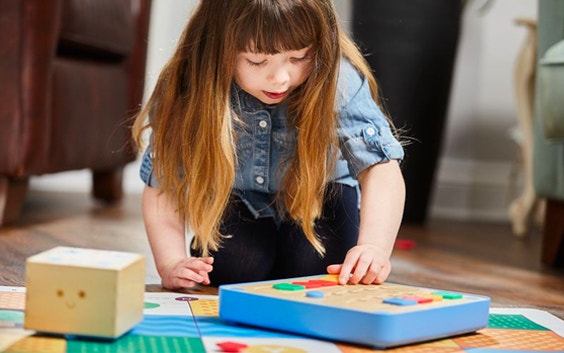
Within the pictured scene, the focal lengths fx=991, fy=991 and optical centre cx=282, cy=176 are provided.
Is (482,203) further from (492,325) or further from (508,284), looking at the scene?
(492,325)

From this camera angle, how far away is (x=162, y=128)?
1111 millimetres

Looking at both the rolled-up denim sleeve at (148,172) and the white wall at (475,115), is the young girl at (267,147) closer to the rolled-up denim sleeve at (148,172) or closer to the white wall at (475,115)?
the rolled-up denim sleeve at (148,172)

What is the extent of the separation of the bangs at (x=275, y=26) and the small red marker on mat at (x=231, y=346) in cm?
34

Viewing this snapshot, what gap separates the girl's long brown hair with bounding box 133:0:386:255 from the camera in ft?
3.41

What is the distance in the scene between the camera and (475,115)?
254 centimetres

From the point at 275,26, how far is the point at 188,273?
276 mm

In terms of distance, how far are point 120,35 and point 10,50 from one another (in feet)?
1.36

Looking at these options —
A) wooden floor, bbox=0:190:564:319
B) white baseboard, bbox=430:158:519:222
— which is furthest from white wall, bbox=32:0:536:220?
wooden floor, bbox=0:190:564:319

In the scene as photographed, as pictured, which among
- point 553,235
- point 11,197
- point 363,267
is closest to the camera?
point 363,267

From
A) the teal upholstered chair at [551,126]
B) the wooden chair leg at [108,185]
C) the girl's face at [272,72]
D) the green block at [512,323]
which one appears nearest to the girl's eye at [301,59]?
the girl's face at [272,72]

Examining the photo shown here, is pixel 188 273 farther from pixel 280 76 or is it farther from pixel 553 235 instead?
pixel 553 235

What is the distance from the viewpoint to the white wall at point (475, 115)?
250 cm

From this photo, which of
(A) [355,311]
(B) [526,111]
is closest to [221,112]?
(A) [355,311]

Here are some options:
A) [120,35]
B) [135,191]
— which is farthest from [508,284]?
[135,191]
